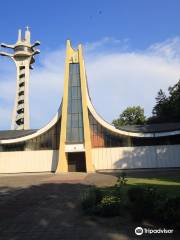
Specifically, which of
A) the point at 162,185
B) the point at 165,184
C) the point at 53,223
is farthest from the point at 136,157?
the point at 53,223

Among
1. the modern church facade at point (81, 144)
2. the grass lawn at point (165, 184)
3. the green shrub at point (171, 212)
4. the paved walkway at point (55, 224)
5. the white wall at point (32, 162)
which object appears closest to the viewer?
the green shrub at point (171, 212)

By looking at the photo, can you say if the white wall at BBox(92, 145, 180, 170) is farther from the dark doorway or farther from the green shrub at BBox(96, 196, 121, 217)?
the green shrub at BBox(96, 196, 121, 217)

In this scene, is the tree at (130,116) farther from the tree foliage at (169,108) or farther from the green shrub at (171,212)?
the green shrub at (171,212)

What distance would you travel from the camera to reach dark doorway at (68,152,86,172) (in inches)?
1390

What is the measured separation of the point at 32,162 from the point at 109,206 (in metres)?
28.1

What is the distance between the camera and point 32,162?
35.9 m

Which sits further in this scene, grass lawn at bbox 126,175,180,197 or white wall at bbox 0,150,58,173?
white wall at bbox 0,150,58,173

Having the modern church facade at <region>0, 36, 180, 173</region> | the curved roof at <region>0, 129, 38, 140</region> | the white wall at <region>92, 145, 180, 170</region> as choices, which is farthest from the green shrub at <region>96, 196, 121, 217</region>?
the curved roof at <region>0, 129, 38, 140</region>

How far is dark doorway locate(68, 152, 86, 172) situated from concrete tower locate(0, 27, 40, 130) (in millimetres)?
19592

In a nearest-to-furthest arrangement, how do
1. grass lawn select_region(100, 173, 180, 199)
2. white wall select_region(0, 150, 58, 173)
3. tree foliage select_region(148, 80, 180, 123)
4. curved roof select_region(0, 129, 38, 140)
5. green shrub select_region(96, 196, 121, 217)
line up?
green shrub select_region(96, 196, 121, 217) → grass lawn select_region(100, 173, 180, 199) → white wall select_region(0, 150, 58, 173) → curved roof select_region(0, 129, 38, 140) → tree foliage select_region(148, 80, 180, 123)

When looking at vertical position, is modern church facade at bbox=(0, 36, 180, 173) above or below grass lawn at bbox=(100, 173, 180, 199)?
above

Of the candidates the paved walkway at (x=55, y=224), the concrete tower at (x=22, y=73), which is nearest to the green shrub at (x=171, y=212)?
the paved walkway at (x=55, y=224)

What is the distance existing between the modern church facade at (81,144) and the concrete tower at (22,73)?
54.4 ft

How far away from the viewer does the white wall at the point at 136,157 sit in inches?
1335
